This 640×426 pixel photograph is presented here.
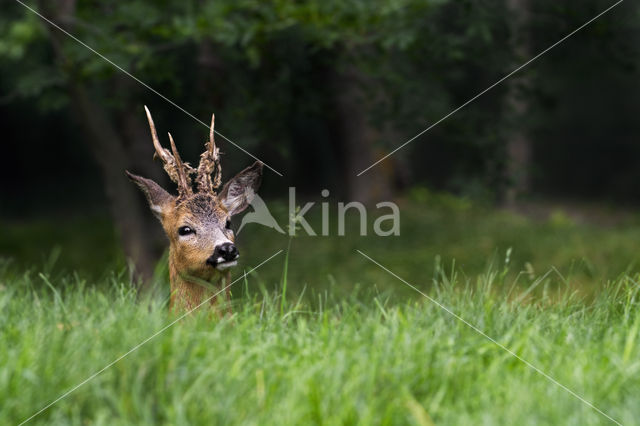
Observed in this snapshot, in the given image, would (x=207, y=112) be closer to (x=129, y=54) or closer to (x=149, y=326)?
(x=129, y=54)

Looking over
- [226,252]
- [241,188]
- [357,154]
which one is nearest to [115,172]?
[357,154]

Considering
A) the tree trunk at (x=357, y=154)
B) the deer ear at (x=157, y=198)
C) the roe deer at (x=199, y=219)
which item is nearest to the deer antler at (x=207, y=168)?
the roe deer at (x=199, y=219)

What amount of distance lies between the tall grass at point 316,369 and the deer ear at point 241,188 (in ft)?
1.72

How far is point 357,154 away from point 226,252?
862 cm

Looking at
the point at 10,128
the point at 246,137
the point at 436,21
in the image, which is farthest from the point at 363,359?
the point at 10,128

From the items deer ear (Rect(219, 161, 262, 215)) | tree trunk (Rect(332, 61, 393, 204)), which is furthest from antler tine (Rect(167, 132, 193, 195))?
tree trunk (Rect(332, 61, 393, 204))

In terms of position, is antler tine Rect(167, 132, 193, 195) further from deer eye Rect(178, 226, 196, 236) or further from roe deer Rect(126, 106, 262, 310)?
deer eye Rect(178, 226, 196, 236)

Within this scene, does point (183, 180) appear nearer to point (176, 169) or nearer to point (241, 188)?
point (176, 169)

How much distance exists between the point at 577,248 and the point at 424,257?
2.13 m

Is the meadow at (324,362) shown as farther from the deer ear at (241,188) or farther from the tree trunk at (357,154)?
the tree trunk at (357,154)

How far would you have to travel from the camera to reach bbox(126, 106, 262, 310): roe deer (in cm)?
323

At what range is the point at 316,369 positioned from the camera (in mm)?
2680

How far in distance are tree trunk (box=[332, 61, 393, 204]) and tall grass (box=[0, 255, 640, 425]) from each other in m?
7.88

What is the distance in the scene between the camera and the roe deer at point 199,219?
3232 millimetres
